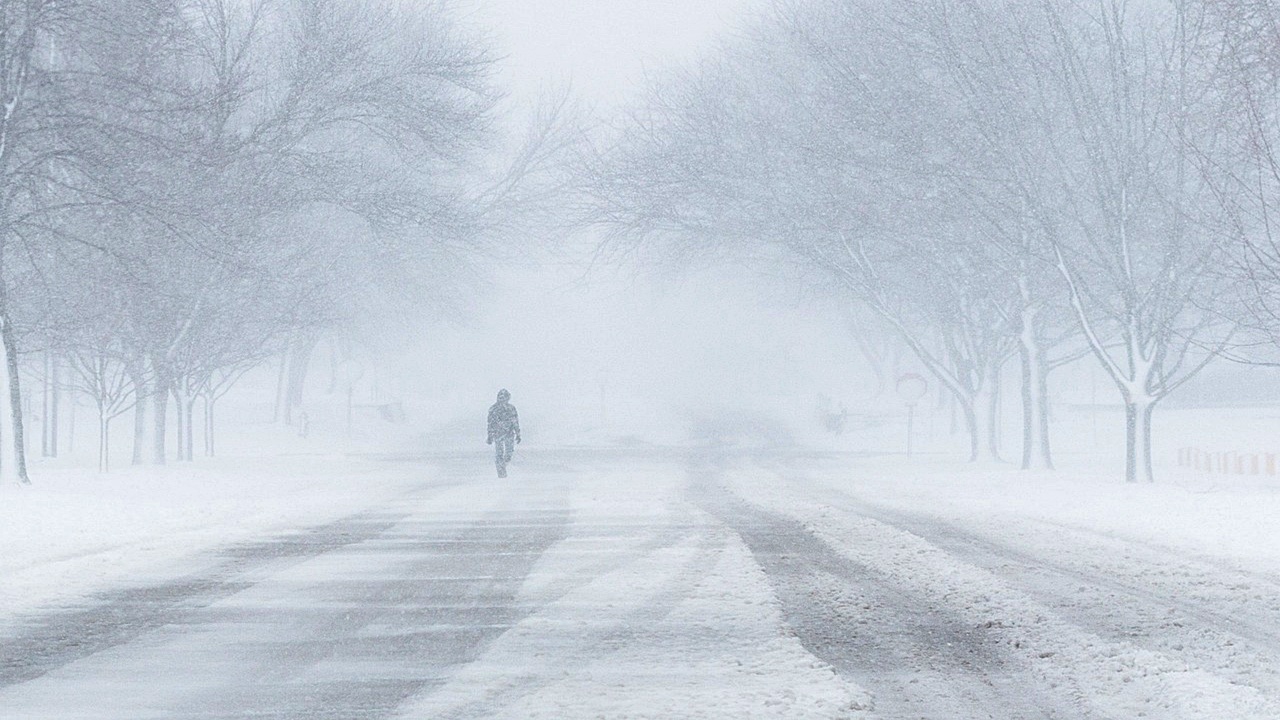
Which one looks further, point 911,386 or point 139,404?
point 911,386

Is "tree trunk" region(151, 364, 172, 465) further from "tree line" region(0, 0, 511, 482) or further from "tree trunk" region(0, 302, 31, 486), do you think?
"tree trunk" region(0, 302, 31, 486)

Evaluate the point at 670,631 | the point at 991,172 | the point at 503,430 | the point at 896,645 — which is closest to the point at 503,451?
the point at 503,430

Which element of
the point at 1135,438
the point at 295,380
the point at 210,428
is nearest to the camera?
the point at 1135,438

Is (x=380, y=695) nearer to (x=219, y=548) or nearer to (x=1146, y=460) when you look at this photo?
(x=219, y=548)

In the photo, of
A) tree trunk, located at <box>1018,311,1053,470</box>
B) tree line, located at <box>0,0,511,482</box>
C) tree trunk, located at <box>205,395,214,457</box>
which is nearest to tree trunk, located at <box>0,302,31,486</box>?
tree line, located at <box>0,0,511,482</box>

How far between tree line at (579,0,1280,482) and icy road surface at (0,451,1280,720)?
33.0ft

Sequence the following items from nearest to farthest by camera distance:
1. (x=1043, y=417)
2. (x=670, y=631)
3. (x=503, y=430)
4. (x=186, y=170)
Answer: (x=670, y=631), (x=186, y=170), (x=503, y=430), (x=1043, y=417)

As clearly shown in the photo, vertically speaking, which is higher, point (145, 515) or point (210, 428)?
point (210, 428)

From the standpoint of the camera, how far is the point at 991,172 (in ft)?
85.3

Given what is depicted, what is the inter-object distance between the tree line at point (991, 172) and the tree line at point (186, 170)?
5.01m

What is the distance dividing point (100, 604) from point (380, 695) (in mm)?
3862

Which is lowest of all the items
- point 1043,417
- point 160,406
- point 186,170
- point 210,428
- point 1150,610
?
point 1150,610

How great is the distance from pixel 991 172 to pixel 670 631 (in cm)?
1910

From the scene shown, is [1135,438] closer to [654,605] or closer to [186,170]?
[186,170]
